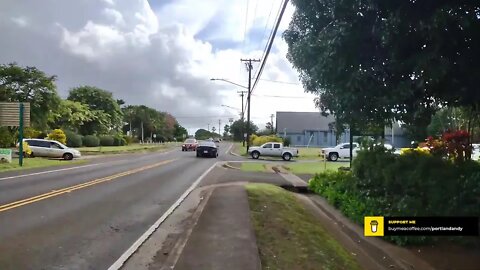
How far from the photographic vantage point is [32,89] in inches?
1687

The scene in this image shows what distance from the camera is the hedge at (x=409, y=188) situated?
8750mm

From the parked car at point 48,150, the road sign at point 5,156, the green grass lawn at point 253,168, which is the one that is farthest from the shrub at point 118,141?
the green grass lawn at point 253,168

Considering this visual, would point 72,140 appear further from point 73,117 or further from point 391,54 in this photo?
point 391,54

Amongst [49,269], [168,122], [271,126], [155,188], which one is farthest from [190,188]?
[168,122]

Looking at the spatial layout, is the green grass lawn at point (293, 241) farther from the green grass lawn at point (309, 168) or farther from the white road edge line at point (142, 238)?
the green grass lawn at point (309, 168)

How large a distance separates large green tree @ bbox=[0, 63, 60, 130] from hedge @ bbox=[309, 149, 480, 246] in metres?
36.1

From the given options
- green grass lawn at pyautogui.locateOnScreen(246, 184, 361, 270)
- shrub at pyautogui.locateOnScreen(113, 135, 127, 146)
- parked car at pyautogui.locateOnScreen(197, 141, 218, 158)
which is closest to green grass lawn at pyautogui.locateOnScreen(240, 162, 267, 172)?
parked car at pyautogui.locateOnScreen(197, 141, 218, 158)

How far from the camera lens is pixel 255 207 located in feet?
39.1

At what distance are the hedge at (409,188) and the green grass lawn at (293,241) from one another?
1.30 m

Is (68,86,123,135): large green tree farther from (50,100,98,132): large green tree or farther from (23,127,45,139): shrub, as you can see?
(23,127,45,139): shrub

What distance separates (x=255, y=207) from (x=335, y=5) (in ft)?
19.7

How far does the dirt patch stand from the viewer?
760 cm

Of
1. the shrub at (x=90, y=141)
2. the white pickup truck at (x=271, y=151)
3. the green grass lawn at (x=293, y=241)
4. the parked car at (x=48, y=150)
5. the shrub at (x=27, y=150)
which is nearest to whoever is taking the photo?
the green grass lawn at (x=293, y=241)

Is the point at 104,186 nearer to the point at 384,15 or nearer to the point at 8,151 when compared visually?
the point at 384,15
